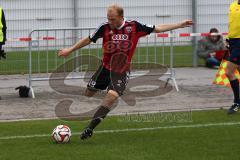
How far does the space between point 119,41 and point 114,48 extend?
0.13 meters

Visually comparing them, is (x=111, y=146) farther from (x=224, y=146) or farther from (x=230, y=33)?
(x=230, y=33)

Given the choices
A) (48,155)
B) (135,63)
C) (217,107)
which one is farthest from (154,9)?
(48,155)

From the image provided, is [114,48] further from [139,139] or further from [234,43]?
[234,43]

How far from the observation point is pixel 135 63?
1619 centimetres

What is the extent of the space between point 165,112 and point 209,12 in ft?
29.4

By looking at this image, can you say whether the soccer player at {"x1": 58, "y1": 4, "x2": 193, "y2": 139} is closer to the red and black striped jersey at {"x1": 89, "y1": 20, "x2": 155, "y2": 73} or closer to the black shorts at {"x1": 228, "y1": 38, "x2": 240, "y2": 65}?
the red and black striped jersey at {"x1": 89, "y1": 20, "x2": 155, "y2": 73}

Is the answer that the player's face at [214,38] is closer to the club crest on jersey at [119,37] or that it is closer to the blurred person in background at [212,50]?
the blurred person in background at [212,50]

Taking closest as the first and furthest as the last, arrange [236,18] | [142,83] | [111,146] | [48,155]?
[48,155] → [111,146] → [236,18] → [142,83]

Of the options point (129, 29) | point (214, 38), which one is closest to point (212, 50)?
point (214, 38)

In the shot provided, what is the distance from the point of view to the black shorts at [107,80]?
10281 mm

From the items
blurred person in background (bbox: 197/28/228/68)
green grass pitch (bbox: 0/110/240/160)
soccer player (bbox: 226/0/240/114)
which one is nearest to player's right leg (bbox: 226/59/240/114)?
soccer player (bbox: 226/0/240/114)

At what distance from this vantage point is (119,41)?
1037cm

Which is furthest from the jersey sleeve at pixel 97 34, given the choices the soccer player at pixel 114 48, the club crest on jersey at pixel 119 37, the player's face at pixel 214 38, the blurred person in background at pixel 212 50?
the player's face at pixel 214 38

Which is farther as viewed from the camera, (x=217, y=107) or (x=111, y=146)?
(x=217, y=107)
